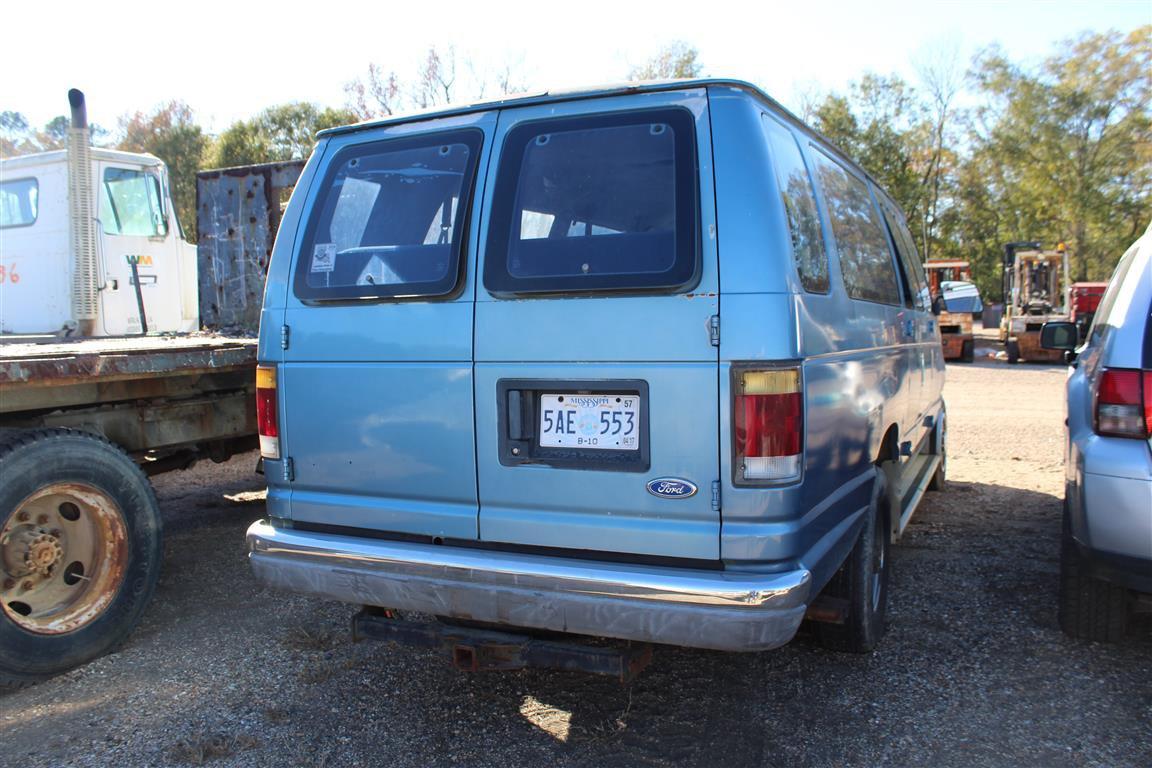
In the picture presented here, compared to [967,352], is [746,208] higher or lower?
higher

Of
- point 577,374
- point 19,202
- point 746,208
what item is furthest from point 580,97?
point 19,202

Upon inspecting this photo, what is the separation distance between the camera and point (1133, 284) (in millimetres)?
3584

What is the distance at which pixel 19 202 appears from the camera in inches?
276

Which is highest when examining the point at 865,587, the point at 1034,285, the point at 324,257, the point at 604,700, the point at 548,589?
the point at 1034,285

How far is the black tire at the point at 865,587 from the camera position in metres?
3.47

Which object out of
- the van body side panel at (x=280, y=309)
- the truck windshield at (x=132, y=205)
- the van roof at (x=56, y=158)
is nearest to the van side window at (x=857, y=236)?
the van body side panel at (x=280, y=309)

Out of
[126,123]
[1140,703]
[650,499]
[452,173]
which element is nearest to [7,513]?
[452,173]

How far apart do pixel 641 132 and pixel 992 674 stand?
8.92ft

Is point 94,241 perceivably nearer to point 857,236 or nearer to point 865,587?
point 857,236

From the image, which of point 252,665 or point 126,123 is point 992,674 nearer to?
point 252,665

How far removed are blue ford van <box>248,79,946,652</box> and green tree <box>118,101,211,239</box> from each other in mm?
34725

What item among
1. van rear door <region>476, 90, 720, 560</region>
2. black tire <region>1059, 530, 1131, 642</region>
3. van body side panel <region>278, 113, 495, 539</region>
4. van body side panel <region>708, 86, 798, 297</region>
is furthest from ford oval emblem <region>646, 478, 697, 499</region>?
black tire <region>1059, 530, 1131, 642</region>

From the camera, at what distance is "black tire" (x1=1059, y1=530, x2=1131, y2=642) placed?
3762mm

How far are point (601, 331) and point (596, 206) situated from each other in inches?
18.2
